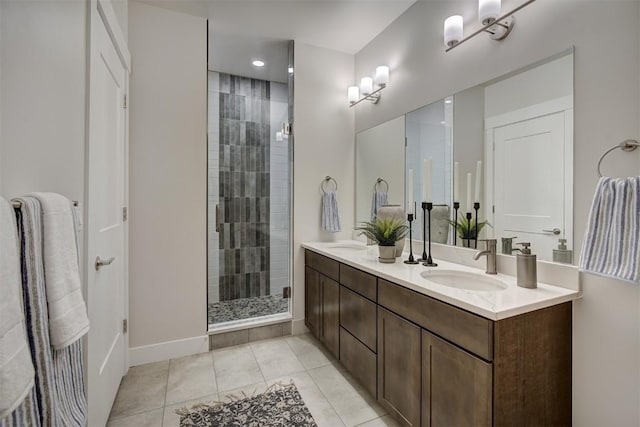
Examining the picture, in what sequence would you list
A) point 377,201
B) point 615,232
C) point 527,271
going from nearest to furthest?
point 615,232 → point 527,271 → point 377,201

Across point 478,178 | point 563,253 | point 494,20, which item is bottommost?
point 563,253

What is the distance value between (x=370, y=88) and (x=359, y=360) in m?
2.22

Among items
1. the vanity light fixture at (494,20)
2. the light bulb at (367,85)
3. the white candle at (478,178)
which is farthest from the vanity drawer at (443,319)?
the light bulb at (367,85)

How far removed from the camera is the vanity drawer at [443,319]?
3.66 feet

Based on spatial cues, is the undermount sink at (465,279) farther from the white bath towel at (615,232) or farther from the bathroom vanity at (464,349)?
the white bath towel at (615,232)

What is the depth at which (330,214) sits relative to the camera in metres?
2.88

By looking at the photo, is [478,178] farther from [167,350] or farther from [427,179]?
[167,350]

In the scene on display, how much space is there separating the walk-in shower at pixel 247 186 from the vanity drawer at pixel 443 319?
1.63 meters

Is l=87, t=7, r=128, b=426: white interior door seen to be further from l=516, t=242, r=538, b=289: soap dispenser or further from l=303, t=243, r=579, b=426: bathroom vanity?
l=516, t=242, r=538, b=289: soap dispenser

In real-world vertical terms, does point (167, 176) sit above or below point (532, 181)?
above

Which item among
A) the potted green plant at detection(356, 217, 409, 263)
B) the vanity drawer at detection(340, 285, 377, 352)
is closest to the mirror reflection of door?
the potted green plant at detection(356, 217, 409, 263)

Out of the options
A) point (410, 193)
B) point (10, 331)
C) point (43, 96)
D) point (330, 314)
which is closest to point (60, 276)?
point (10, 331)

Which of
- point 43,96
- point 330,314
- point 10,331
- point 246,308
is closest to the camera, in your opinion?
point 10,331

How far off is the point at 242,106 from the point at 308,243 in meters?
1.70
